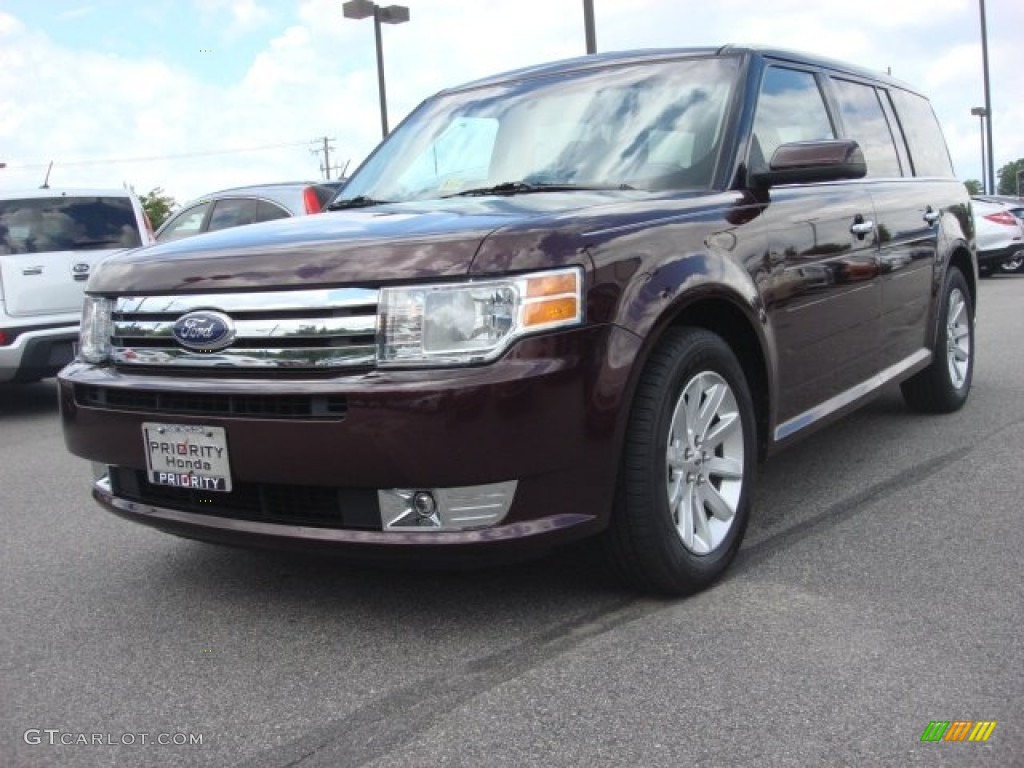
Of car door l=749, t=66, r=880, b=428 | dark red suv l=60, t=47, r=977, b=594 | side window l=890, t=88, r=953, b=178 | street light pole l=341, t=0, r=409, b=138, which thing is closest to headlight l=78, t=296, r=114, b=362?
dark red suv l=60, t=47, r=977, b=594

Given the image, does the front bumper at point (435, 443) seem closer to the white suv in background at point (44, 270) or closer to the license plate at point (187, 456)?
the license plate at point (187, 456)

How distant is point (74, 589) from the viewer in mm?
3627

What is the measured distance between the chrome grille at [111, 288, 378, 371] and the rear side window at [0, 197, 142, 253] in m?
5.49

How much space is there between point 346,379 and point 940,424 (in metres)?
3.99

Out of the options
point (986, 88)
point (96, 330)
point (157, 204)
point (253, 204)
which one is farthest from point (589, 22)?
point (157, 204)

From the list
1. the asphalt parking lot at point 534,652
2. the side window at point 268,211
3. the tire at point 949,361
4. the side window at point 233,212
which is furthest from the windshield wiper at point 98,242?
the tire at point 949,361

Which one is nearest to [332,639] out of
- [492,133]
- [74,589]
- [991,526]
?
[74,589]

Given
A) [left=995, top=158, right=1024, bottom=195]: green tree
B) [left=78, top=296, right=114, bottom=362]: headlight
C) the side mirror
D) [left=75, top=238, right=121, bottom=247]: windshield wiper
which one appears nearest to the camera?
[left=78, top=296, right=114, bottom=362]: headlight

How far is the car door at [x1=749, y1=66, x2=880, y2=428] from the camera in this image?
374 cm

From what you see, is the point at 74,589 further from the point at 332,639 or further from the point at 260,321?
the point at 260,321

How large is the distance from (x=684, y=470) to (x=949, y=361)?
312 cm

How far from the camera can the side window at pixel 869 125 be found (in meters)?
4.79

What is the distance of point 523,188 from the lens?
3.71 metres

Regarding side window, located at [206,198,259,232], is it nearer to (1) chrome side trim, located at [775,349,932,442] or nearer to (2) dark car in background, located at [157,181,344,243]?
(2) dark car in background, located at [157,181,344,243]
